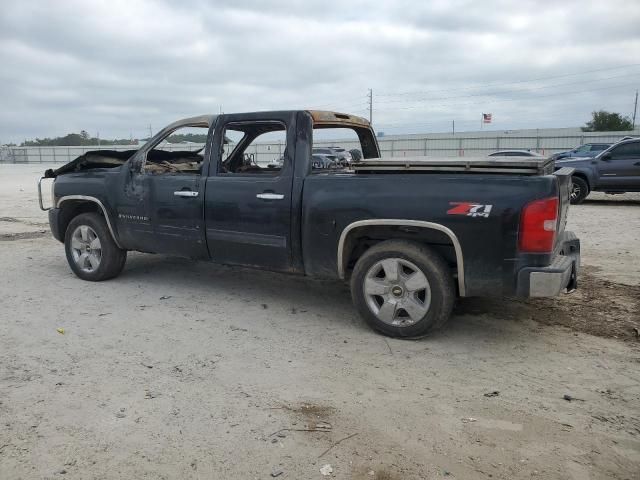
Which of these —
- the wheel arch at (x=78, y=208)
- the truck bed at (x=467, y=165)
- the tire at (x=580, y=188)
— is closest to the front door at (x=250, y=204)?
the truck bed at (x=467, y=165)

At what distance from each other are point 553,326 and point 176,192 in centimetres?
384

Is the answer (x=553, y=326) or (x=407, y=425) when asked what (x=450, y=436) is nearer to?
(x=407, y=425)

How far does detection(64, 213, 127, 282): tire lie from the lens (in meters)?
6.08

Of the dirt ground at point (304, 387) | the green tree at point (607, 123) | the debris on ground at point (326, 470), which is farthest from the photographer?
the green tree at point (607, 123)

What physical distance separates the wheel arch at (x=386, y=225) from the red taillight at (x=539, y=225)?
1.54 feet

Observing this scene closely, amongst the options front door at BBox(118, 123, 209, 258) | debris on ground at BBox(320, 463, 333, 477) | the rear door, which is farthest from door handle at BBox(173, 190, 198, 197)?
the rear door

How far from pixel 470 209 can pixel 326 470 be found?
2150 millimetres

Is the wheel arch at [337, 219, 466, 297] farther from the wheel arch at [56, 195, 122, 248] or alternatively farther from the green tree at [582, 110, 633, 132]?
the green tree at [582, 110, 633, 132]

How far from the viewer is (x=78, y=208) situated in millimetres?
6500

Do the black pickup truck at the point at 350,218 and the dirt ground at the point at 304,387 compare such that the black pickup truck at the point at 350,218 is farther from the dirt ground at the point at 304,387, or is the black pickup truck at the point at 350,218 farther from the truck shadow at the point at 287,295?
the dirt ground at the point at 304,387

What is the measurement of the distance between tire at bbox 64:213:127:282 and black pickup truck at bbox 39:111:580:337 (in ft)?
0.05

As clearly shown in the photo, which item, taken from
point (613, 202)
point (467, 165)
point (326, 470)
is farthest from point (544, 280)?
point (613, 202)

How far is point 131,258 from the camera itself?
7562mm

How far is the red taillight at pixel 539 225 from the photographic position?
367cm
